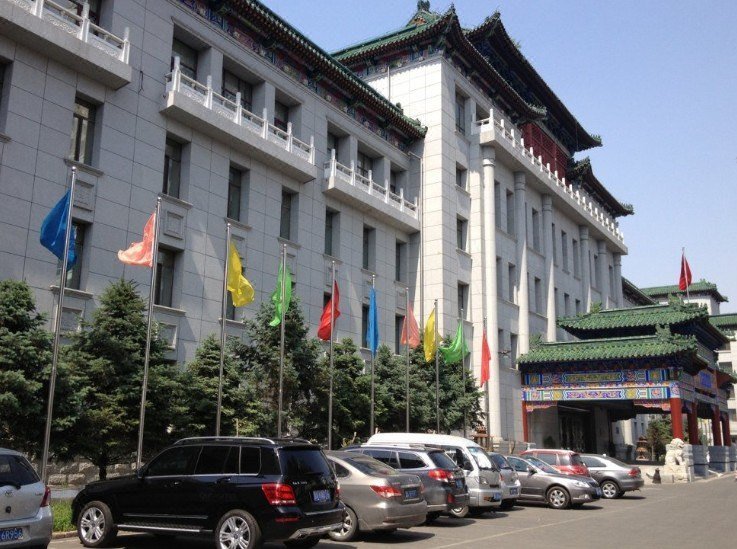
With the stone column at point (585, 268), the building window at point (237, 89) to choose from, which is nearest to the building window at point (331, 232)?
the building window at point (237, 89)

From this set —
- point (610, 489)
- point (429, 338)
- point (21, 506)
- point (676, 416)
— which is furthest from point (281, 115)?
point (676, 416)

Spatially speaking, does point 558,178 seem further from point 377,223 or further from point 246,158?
point 246,158

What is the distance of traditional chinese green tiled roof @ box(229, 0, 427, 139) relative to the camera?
2725 cm

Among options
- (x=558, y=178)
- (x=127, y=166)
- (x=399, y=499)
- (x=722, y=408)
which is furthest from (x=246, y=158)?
(x=722, y=408)

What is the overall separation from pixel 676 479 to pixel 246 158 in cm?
2610

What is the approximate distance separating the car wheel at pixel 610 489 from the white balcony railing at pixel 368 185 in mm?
15557

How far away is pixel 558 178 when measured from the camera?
5131cm

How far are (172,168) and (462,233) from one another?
64.1ft

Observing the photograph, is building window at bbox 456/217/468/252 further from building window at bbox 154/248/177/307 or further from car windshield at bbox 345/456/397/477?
car windshield at bbox 345/456/397/477

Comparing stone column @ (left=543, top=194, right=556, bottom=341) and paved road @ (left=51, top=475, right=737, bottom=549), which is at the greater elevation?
stone column @ (left=543, top=194, right=556, bottom=341)

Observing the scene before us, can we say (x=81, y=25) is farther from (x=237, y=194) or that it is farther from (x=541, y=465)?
(x=541, y=465)

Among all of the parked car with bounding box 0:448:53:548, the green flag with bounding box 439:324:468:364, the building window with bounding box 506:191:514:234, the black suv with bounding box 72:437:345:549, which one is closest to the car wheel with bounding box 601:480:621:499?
the green flag with bounding box 439:324:468:364

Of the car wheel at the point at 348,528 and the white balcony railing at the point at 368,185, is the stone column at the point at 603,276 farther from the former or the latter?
the car wheel at the point at 348,528

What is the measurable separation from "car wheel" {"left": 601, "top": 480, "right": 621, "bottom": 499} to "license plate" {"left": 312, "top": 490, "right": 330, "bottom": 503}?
17319 millimetres
